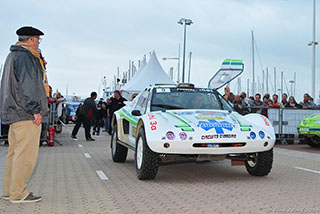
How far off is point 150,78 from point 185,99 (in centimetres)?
2559

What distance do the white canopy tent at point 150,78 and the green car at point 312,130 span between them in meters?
18.3

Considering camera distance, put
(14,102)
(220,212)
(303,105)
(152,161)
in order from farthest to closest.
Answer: (303,105)
(152,161)
(14,102)
(220,212)

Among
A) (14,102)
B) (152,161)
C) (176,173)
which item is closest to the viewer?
(14,102)

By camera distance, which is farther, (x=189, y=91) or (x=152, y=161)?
(x=189, y=91)

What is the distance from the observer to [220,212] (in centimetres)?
521

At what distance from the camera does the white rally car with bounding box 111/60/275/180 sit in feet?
23.4

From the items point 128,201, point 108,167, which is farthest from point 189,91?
point 128,201

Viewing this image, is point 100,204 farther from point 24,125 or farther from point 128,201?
point 24,125

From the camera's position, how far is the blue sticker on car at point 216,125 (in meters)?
7.26

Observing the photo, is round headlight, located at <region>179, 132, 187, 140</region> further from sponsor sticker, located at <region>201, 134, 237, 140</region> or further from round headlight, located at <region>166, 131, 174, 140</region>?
sponsor sticker, located at <region>201, 134, 237, 140</region>

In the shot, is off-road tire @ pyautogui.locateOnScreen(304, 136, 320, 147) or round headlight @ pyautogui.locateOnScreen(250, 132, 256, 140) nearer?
round headlight @ pyautogui.locateOnScreen(250, 132, 256, 140)

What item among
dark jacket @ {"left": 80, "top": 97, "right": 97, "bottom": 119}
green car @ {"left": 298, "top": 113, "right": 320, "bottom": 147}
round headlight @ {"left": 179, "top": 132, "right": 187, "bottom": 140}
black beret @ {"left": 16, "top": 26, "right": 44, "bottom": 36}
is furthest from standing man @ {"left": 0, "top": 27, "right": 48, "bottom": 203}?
dark jacket @ {"left": 80, "top": 97, "right": 97, "bottom": 119}

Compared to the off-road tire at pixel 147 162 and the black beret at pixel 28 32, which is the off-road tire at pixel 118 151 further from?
the black beret at pixel 28 32

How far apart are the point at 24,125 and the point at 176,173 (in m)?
3.78
